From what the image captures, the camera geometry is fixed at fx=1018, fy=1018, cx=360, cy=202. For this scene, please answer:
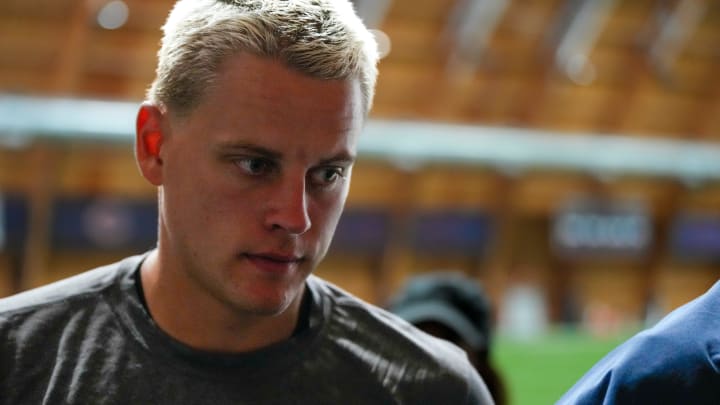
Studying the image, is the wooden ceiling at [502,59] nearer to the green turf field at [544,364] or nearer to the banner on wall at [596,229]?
the banner on wall at [596,229]

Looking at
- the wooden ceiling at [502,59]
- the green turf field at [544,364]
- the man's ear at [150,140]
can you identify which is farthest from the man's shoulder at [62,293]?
the wooden ceiling at [502,59]

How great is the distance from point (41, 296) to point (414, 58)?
8.65 metres

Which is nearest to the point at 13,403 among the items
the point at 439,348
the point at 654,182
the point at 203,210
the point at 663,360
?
the point at 203,210

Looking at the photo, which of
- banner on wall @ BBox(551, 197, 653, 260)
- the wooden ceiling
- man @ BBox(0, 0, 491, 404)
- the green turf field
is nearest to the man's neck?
man @ BBox(0, 0, 491, 404)

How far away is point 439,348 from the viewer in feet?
6.26

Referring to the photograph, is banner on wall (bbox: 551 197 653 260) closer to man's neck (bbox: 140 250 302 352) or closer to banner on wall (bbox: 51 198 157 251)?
banner on wall (bbox: 51 198 157 251)

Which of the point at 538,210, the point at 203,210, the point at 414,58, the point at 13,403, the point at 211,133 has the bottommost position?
the point at 538,210

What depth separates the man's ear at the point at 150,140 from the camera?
1.78 m

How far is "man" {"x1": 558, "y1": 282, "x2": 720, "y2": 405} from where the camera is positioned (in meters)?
1.31

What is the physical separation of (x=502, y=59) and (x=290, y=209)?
9205mm

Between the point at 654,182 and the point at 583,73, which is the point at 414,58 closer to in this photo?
the point at 583,73

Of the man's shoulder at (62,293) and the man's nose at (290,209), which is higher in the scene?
the man's nose at (290,209)

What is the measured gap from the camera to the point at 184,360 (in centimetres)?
175

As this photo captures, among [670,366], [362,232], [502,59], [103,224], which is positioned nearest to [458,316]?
[670,366]
